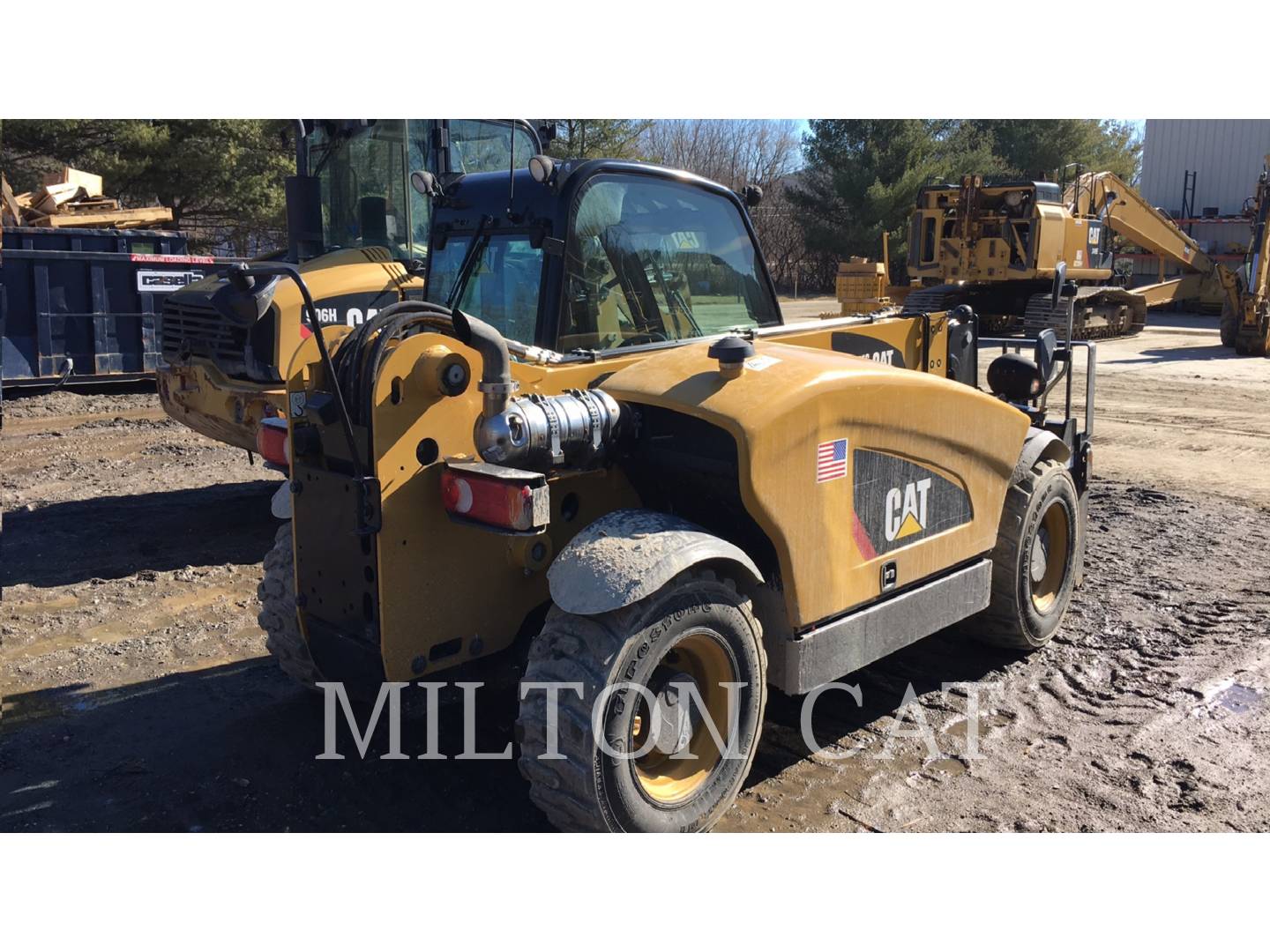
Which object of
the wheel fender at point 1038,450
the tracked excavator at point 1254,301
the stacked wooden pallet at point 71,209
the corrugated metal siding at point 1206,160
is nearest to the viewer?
the wheel fender at point 1038,450

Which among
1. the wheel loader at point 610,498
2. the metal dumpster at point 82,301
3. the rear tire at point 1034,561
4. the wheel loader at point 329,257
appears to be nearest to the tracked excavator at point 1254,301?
the wheel loader at point 329,257

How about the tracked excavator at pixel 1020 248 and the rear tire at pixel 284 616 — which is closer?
the rear tire at pixel 284 616

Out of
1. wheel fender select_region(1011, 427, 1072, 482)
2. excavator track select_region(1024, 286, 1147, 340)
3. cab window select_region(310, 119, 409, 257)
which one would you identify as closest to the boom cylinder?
wheel fender select_region(1011, 427, 1072, 482)

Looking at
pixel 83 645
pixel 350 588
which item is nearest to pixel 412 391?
pixel 350 588

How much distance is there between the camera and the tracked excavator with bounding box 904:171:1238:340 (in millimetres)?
17719

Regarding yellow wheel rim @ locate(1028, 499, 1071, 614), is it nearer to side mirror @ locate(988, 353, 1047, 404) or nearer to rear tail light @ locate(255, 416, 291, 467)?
side mirror @ locate(988, 353, 1047, 404)

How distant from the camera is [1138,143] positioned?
1859 inches

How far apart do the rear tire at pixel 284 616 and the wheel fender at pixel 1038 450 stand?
11.0ft

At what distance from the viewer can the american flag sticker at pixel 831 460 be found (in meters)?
3.72

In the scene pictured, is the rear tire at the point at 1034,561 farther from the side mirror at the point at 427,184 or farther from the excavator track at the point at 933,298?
the excavator track at the point at 933,298

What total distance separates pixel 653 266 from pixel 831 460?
49.9 inches

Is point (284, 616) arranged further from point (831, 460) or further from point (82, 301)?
point (82, 301)

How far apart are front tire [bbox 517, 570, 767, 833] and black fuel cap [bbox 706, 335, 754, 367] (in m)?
0.79

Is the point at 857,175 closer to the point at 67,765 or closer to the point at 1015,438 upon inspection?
the point at 1015,438
